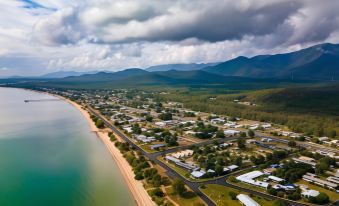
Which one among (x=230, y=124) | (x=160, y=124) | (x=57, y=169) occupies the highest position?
(x=160, y=124)

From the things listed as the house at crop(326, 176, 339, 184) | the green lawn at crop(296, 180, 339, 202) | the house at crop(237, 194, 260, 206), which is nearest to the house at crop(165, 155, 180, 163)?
the house at crop(237, 194, 260, 206)

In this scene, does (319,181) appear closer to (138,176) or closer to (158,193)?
(158,193)

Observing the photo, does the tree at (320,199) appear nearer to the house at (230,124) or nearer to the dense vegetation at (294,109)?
the dense vegetation at (294,109)

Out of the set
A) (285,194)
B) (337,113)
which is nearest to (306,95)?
(337,113)

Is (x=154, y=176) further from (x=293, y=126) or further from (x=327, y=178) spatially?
(x=293, y=126)

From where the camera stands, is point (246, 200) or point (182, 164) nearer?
point (246, 200)

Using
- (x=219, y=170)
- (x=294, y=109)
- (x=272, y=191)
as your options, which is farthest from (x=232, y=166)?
(x=294, y=109)

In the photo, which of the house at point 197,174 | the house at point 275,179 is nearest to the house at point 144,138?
the house at point 197,174
